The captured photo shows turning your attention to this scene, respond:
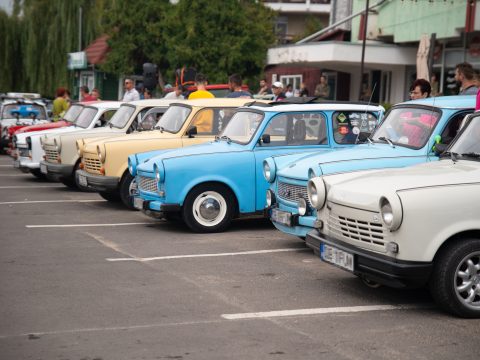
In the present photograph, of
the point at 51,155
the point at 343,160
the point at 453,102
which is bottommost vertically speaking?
the point at 51,155

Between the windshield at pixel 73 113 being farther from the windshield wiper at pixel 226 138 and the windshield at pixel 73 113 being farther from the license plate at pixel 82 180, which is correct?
the windshield wiper at pixel 226 138

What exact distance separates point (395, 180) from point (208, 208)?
451 centimetres

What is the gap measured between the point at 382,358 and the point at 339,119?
608cm

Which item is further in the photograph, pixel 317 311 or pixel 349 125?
pixel 349 125

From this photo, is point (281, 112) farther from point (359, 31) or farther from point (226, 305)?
point (359, 31)

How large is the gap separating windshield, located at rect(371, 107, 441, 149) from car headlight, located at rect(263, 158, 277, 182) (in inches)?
46.7

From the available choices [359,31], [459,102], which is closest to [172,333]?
[459,102]

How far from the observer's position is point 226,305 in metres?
7.16

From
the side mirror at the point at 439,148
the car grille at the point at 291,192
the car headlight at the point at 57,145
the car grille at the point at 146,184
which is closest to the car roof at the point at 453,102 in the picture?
the side mirror at the point at 439,148

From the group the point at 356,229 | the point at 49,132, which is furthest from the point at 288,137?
the point at 49,132

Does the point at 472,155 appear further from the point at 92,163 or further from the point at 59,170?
the point at 59,170

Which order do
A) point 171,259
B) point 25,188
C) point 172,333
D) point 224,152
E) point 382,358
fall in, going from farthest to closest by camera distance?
point 25,188, point 224,152, point 171,259, point 172,333, point 382,358

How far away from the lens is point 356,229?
7.09 metres

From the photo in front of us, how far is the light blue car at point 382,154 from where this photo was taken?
9.20 m
